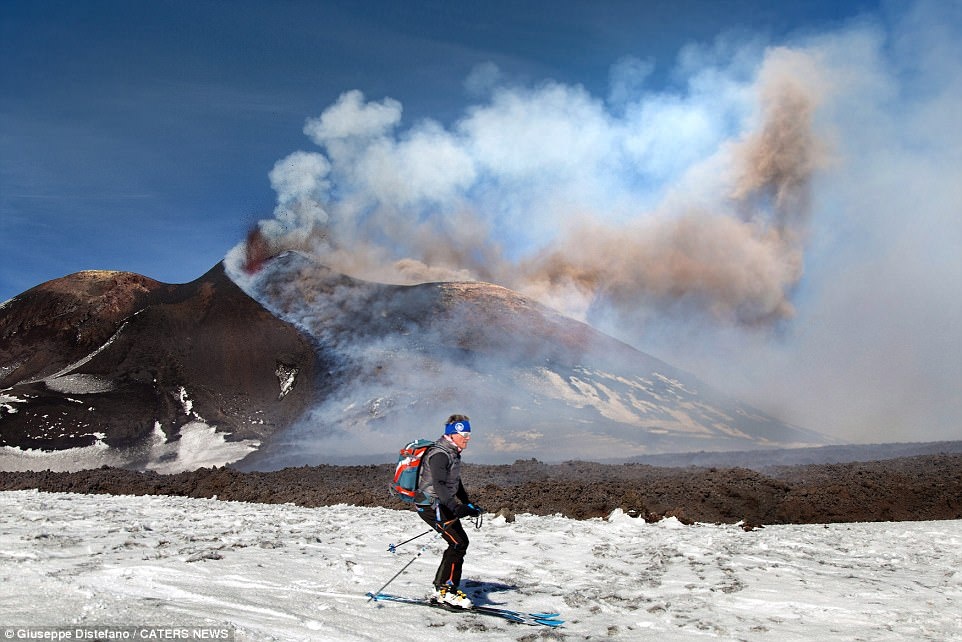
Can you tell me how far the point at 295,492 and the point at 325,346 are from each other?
109 ft

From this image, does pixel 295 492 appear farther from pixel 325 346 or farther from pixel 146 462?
pixel 325 346

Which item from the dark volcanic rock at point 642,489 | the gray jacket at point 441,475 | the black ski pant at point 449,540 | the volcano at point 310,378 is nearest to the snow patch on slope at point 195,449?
the volcano at point 310,378

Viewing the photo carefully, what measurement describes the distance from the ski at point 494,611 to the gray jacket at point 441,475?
113 cm

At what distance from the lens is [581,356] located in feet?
186

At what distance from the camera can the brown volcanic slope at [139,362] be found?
4203 cm

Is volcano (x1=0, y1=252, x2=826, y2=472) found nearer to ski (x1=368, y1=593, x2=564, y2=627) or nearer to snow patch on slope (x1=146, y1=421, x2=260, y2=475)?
snow patch on slope (x1=146, y1=421, x2=260, y2=475)

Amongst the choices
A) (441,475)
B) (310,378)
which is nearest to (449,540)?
(441,475)

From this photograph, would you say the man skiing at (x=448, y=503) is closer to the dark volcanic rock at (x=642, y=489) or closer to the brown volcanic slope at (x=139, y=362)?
the dark volcanic rock at (x=642, y=489)

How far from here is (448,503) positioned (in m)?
6.85

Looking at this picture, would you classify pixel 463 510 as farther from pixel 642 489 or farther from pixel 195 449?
pixel 195 449

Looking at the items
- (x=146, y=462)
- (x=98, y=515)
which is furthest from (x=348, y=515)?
(x=146, y=462)

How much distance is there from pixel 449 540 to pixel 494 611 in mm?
856

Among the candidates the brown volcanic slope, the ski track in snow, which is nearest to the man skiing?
the ski track in snow

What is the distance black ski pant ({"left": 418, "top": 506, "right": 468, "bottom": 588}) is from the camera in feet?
22.9
